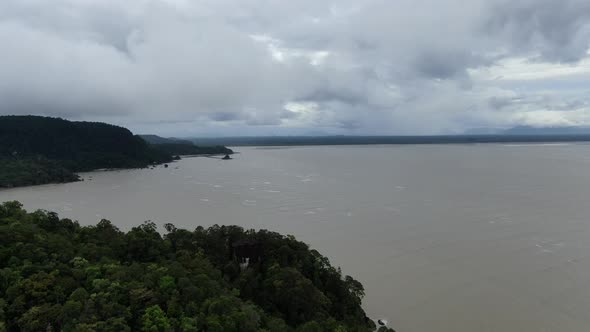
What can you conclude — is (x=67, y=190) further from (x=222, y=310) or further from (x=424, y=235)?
(x=222, y=310)

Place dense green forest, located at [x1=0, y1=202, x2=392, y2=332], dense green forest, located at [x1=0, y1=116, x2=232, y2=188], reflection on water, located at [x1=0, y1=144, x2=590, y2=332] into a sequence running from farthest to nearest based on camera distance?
1. dense green forest, located at [x1=0, y1=116, x2=232, y2=188]
2. reflection on water, located at [x1=0, y1=144, x2=590, y2=332]
3. dense green forest, located at [x1=0, y1=202, x2=392, y2=332]

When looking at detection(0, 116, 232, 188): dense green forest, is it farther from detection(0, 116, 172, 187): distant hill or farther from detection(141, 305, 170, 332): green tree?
detection(141, 305, 170, 332): green tree

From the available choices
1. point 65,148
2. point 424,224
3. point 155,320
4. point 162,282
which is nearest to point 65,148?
point 65,148

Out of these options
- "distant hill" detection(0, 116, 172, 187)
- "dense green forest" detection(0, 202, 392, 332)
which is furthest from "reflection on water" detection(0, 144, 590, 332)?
"distant hill" detection(0, 116, 172, 187)

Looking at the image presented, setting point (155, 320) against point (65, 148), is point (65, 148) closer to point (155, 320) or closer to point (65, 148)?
point (65, 148)

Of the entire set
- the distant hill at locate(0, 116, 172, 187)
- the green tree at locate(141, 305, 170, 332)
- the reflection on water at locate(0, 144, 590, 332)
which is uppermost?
the distant hill at locate(0, 116, 172, 187)

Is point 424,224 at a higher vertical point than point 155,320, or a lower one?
lower

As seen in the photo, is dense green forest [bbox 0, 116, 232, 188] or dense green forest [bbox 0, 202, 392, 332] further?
dense green forest [bbox 0, 116, 232, 188]

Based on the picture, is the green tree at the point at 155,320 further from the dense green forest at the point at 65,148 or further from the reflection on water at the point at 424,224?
the dense green forest at the point at 65,148
